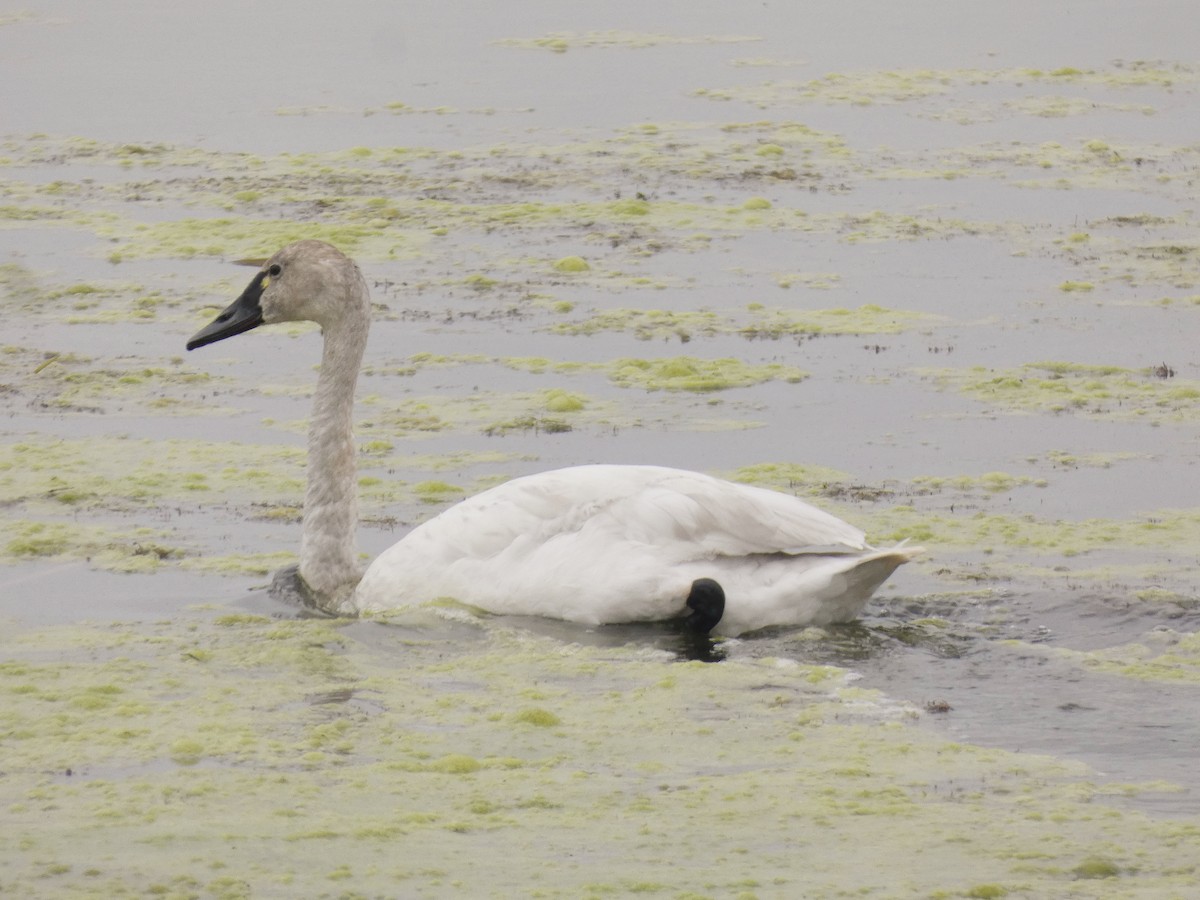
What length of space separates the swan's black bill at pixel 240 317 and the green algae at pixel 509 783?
1.91 metres

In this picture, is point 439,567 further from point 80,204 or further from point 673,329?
point 80,204

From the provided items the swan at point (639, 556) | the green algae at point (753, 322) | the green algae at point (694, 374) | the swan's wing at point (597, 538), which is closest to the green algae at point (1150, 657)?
the swan at point (639, 556)

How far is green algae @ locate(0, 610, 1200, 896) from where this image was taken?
554 cm

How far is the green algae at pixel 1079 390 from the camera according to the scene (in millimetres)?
10852

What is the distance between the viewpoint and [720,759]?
253 inches

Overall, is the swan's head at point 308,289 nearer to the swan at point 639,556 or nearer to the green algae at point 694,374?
the swan at point 639,556

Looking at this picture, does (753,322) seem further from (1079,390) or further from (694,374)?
(1079,390)

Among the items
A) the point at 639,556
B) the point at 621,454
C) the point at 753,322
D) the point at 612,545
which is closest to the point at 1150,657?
the point at 639,556

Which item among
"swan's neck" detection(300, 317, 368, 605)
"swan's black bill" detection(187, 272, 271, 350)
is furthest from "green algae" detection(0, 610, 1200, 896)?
"swan's black bill" detection(187, 272, 271, 350)

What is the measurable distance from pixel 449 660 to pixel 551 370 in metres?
4.48

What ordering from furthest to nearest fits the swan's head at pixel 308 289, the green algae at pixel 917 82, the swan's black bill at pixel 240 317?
the green algae at pixel 917 82
the swan's black bill at pixel 240 317
the swan's head at pixel 308 289

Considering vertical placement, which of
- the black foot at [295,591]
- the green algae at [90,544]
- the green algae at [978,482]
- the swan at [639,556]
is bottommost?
the black foot at [295,591]

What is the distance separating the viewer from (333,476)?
8789mm

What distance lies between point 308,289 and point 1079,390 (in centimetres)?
439
